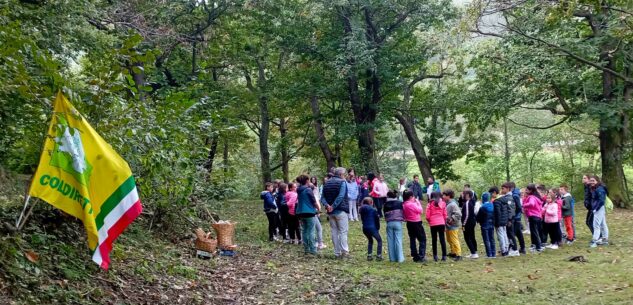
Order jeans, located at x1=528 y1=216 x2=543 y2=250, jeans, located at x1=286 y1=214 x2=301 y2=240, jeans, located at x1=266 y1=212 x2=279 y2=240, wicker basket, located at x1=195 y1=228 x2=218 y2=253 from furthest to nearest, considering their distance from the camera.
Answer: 1. jeans, located at x1=266 y1=212 x2=279 y2=240
2. jeans, located at x1=286 y1=214 x2=301 y2=240
3. jeans, located at x1=528 y1=216 x2=543 y2=250
4. wicker basket, located at x1=195 y1=228 x2=218 y2=253

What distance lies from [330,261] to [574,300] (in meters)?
4.62

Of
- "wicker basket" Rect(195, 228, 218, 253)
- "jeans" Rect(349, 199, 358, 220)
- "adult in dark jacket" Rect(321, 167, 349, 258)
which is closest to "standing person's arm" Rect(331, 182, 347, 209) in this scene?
"adult in dark jacket" Rect(321, 167, 349, 258)

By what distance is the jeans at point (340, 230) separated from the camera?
1120 cm

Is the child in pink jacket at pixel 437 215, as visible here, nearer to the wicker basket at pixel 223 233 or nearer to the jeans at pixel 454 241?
the jeans at pixel 454 241

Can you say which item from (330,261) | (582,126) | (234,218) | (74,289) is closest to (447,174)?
(582,126)

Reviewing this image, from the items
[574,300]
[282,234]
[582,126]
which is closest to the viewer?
[574,300]

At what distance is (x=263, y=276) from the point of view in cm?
905

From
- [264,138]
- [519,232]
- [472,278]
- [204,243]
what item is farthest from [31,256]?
[264,138]

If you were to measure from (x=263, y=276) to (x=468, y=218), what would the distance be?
5349 mm

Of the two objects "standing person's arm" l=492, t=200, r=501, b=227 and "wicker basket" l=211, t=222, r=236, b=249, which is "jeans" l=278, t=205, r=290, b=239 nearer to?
"wicker basket" l=211, t=222, r=236, b=249

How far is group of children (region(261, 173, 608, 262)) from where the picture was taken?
11.4 m

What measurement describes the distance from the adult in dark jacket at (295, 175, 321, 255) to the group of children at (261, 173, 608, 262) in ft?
0.28

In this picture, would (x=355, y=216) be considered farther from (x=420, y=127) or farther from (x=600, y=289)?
(x=420, y=127)

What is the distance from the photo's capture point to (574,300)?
7.84 m
